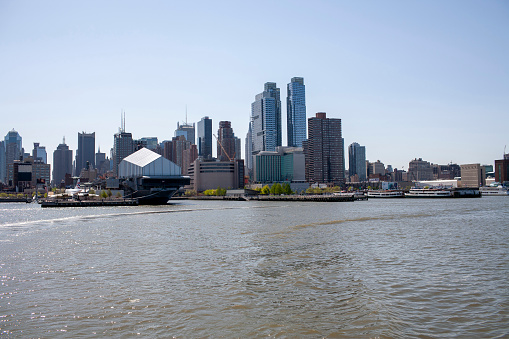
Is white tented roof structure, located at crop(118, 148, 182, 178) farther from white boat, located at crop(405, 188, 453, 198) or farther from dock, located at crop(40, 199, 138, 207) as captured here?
white boat, located at crop(405, 188, 453, 198)

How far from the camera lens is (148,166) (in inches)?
5886

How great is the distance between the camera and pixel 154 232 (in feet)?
138

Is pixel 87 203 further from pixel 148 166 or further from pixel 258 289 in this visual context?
pixel 258 289

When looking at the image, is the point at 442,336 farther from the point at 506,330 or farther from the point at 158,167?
the point at 158,167

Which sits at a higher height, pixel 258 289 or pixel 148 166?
pixel 148 166

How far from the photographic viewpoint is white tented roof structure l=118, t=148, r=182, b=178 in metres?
149

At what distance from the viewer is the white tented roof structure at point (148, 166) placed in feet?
489

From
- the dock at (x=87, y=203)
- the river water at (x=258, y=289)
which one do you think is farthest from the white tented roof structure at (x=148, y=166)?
the river water at (x=258, y=289)

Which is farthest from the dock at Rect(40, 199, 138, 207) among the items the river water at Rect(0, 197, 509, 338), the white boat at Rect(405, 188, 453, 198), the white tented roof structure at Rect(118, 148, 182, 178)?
the white boat at Rect(405, 188, 453, 198)

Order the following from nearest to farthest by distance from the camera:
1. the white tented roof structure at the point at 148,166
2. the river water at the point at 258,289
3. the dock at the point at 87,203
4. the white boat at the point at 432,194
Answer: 1. the river water at the point at 258,289
2. the dock at the point at 87,203
3. the white tented roof structure at the point at 148,166
4. the white boat at the point at 432,194

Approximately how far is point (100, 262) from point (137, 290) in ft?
26.7

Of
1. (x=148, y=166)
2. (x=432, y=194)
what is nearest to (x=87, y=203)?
(x=148, y=166)

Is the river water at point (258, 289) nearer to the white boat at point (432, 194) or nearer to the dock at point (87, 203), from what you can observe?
the dock at point (87, 203)

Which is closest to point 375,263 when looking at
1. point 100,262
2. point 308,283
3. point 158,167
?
point 308,283
